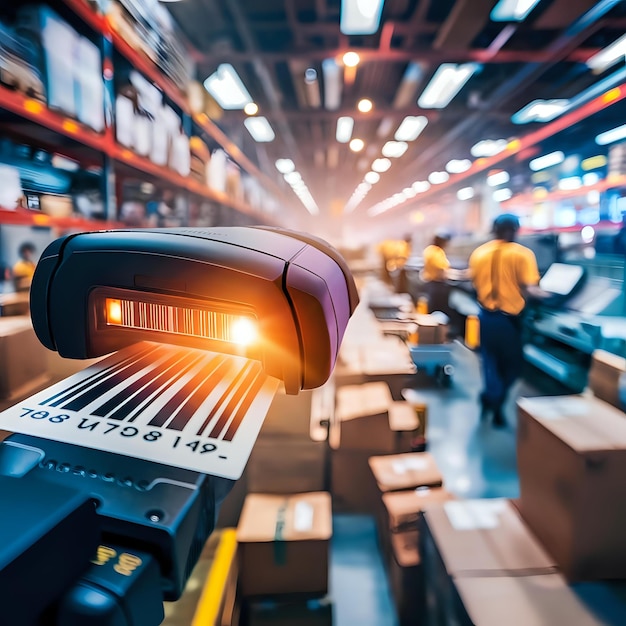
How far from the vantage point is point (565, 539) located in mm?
964

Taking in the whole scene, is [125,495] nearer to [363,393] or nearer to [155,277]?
[155,277]

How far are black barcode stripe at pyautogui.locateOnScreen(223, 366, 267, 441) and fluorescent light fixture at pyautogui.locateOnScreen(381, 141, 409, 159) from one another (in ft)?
22.3

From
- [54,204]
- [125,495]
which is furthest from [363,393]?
[125,495]

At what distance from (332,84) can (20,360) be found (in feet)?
14.1

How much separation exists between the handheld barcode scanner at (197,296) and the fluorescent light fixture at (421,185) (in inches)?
440

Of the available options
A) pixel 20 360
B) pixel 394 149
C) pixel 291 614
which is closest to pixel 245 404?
pixel 20 360

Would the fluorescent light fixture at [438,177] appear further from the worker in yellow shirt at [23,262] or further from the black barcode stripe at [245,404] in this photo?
the black barcode stripe at [245,404]

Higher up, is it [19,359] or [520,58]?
[520,58]

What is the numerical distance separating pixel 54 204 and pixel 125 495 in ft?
4.49

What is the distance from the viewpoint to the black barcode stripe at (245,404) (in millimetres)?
565

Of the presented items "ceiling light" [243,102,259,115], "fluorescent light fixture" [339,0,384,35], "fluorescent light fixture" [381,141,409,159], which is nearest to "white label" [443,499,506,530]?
"fluorescent light fixture" [339,0,384,35]

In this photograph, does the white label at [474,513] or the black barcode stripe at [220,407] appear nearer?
the black barcode stripe at [220,407]

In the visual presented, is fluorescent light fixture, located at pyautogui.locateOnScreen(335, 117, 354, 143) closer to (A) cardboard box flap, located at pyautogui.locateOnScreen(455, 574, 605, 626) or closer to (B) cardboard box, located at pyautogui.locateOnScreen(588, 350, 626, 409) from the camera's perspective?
(B) cardboard box, located at pyautogui.locateOnScreen(588, 350, 626, 409)

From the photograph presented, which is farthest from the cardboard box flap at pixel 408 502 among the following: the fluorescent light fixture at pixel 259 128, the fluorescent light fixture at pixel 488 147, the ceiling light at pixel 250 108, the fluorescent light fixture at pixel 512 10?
the fluorescent light fixture at pixel 488 147
